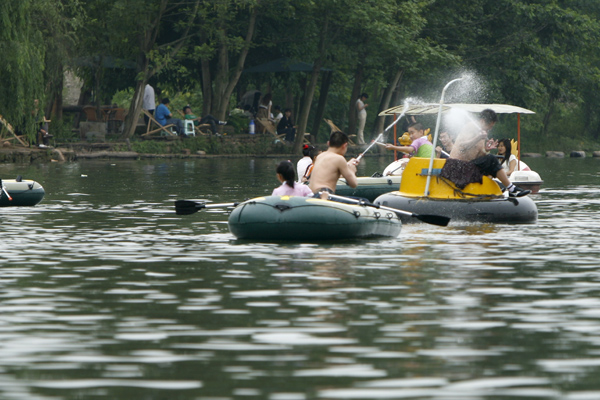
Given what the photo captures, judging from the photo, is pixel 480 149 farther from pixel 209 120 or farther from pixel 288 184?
pixel 209 120

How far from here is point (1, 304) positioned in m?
10.4

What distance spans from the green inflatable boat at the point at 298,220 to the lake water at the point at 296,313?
7.5 inches

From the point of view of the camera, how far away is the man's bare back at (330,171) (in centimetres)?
1641

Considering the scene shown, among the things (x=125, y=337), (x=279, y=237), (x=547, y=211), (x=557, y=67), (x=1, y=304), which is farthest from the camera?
(x=557, y=67)

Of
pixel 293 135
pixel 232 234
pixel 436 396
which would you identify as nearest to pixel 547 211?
pixel 232 234

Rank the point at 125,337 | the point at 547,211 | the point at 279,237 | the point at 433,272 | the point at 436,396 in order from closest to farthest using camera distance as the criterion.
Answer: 1. the point at 436,396
2. the point at 125,337
3. the point at 433,272
4. the point at 279,237
5. the point at 547,211

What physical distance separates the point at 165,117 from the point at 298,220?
3258 centimetres

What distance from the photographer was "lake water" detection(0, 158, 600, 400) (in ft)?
24.3

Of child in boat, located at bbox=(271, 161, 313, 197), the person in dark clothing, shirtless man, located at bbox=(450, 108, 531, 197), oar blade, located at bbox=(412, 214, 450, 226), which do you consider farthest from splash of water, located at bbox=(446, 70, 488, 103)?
child in boat, located at bbox=(271, 161, 313, 197)

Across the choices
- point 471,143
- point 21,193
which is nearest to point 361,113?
point 21,193

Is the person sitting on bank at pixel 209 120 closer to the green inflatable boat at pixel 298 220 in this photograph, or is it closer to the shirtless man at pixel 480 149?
the shirtless man at pixel 480 149

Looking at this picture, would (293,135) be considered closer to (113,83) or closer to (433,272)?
(113,83)

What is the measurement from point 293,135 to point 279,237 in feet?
119

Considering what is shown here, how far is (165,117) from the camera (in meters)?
47.0
